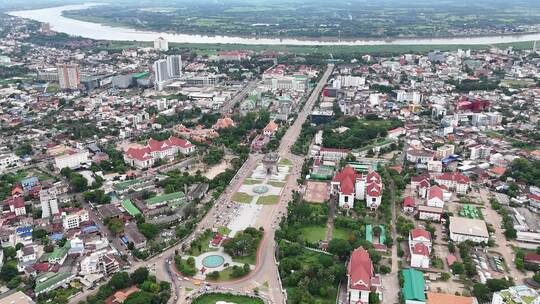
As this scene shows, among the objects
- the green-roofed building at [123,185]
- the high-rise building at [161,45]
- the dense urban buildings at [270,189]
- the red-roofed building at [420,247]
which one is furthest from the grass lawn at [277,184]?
the high-rise building at [161,45]

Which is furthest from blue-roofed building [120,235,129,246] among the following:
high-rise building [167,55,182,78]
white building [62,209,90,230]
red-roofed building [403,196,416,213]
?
high-rise building [167,55,182,78]

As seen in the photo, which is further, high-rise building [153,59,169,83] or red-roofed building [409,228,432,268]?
high-rise building [153,59,169,83]

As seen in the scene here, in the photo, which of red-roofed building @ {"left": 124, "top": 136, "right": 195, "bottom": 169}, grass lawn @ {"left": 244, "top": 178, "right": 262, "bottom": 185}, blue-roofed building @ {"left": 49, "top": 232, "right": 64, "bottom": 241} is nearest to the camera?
blue-roofed building @ {"left": 49, "top": 232, "right": 64, "bottom": 241}

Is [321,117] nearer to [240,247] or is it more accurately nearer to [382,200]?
[382,200]

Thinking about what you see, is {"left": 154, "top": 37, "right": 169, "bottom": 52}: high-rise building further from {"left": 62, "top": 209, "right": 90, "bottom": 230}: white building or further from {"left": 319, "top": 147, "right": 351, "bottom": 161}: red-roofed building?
{"left": 62, "top": 209, "right": 90, "bottom": 230}: white building

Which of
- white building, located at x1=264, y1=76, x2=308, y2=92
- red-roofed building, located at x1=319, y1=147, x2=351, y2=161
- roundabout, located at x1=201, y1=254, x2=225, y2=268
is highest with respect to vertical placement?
white building, located at x1=264, y1=76, x2=308, y2=92

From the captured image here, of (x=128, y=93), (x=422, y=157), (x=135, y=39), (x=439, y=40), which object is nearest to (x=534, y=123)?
(x=422, y=157)
